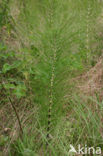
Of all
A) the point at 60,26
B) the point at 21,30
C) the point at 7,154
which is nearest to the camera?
the point at 60,26

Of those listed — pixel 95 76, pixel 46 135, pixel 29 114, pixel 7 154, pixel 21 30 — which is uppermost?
pixel 21 30

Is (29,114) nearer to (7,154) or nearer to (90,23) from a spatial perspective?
(7,154)

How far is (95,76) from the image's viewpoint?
1.73 metres

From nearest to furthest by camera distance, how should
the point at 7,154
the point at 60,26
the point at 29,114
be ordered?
the point at 60,26, the point at 7,154, the point at 29,114

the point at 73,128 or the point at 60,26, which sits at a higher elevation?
the point at 60,26

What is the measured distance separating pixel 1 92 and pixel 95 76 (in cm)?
96

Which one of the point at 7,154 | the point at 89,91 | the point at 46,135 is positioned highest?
the point at 89,91

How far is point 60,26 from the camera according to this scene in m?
1.27

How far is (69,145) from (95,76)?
0.74 metres

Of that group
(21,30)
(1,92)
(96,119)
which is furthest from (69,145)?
(21,30)

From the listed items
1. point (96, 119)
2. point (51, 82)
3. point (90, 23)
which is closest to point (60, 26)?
point (51, 82)

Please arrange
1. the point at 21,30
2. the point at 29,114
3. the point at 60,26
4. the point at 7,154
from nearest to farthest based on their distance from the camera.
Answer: the point at 60,26, the point at 7,154, the point at 29,114, the point at 21,30

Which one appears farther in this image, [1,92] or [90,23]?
[90,23]

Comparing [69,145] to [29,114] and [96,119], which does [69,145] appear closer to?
[96,119]
